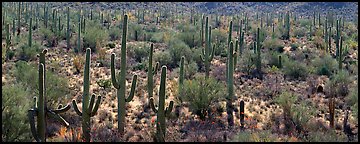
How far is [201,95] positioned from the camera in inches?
543

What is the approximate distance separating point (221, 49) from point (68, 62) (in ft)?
35.4

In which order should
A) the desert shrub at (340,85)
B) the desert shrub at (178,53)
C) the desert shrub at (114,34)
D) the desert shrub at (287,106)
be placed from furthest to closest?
1. the desert shrub at (114,34)
2. the desert shrub at (178,53)
3. the desert shrub at (340,85)
4. the desert shrub at (287,106)

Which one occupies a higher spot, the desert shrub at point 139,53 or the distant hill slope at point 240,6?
the distant hill slope at point 240,6

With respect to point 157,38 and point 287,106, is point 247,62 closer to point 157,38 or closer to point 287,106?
point 287,106

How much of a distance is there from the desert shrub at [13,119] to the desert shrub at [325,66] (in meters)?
17.2

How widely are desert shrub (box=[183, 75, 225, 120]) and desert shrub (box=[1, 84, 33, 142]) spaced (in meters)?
5.64

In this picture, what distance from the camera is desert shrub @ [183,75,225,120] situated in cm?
1371

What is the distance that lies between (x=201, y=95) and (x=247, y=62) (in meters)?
9.82

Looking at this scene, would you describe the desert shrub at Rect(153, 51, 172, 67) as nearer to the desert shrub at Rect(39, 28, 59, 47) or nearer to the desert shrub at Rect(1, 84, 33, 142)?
the desert shrub at Rect(39, 28, 59, 47)

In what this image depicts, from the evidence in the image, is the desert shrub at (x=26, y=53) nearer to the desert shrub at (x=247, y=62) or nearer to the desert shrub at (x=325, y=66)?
the desert shrub at (x=247, y=62)

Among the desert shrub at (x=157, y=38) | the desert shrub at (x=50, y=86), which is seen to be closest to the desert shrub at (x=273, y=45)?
the desert shrub at (x=157, y=38)

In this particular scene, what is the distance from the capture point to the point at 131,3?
66.2 metres

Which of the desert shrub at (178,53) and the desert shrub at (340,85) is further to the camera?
the desert shrub at (178,53)

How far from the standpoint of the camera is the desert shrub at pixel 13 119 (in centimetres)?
1002
